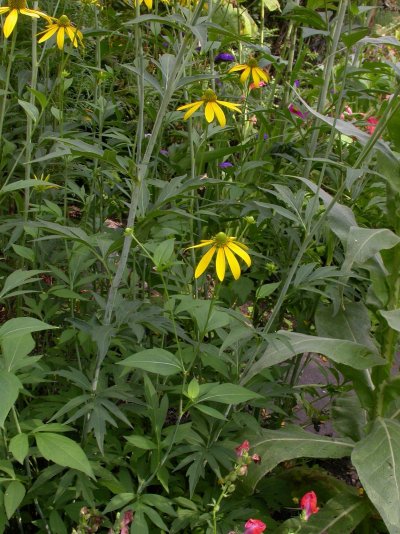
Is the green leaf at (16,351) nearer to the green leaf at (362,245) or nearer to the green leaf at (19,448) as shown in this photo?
the green leaf at (19,448)

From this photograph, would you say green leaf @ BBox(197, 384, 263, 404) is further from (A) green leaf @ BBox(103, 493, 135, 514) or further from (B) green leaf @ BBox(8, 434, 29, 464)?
(B) green leaf @ BBox(8, 434, 29, 464)

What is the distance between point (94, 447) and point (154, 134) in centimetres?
70

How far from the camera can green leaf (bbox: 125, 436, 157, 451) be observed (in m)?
1.40

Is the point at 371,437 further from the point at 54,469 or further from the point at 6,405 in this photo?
the point at 6,405

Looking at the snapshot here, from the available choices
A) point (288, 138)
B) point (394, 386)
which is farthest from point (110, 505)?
point (288, 138)

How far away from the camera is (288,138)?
2.37m

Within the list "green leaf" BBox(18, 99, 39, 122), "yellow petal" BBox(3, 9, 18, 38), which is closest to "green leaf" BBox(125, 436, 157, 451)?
"green leaf" BBox(18, 99, 39, 122)

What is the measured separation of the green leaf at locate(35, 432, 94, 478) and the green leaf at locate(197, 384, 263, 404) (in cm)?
30

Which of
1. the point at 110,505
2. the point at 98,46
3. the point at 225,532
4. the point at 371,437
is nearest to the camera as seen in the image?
the point at 110,505

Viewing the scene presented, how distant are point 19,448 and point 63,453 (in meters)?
0.07

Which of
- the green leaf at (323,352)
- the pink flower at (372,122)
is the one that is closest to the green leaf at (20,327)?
the green leaf at (323,352)

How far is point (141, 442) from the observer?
4.64 feet

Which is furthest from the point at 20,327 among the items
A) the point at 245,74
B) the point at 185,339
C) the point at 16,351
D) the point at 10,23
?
the point at 245,74

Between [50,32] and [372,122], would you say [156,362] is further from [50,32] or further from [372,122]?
[372,122]
